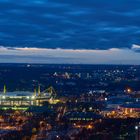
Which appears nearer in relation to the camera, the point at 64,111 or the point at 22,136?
the point at 22,136

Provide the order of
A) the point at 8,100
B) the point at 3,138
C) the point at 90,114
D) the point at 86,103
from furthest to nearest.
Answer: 1. the point at 8,100
2. the point at 86,103
3. the point at 90,114
4. the point at 3,138

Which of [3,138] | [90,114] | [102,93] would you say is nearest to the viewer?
[3,138]

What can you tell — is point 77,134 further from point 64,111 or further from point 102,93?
point 102,93

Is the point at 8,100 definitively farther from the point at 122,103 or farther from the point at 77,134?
the point at 77,134

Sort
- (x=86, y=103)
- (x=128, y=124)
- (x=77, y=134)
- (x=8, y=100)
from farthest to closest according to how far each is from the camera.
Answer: (x=8, y=100), (x=86, y=103), (x=128, y=124), (x=77, y=134)

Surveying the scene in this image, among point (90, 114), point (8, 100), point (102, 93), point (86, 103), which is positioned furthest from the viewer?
point (102, 93)

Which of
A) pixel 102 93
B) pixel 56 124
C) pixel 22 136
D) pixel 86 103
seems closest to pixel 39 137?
pixel 22 136

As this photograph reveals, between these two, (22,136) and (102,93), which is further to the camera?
(102,93)

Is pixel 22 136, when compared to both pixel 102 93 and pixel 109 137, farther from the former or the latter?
pixel 102 93

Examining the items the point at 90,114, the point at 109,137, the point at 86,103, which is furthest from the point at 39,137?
the point at 86,103
